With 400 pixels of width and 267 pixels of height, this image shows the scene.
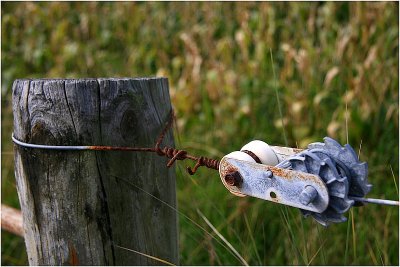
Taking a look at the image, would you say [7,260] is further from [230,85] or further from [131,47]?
[131,47]

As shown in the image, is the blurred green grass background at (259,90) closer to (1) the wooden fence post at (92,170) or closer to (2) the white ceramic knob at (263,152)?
(1) the wooden fence post at (92,170)

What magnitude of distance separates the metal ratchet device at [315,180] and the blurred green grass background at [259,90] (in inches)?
37.1

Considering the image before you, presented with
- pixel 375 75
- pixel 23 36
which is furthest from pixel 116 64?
pixel 375 75

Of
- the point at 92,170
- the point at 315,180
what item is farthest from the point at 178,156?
the point at 315,180

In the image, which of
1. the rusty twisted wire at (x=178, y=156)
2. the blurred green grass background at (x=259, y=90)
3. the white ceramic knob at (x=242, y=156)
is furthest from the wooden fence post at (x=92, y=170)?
the blurred green grass background at (x=259, y=90)

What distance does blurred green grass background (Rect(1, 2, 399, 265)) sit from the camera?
106 inches

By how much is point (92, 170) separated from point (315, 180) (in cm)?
64

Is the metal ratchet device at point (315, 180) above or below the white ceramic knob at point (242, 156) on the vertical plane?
below

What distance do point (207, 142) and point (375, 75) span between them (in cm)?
105

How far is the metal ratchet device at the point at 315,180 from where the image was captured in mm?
1183

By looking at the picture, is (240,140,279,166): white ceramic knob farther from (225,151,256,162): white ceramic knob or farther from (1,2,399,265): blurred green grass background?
(1,2,399,265): blurred green grass background

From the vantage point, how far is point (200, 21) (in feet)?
17.4

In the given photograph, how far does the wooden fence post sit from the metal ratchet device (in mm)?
369

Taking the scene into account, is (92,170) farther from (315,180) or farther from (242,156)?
(315,180)
